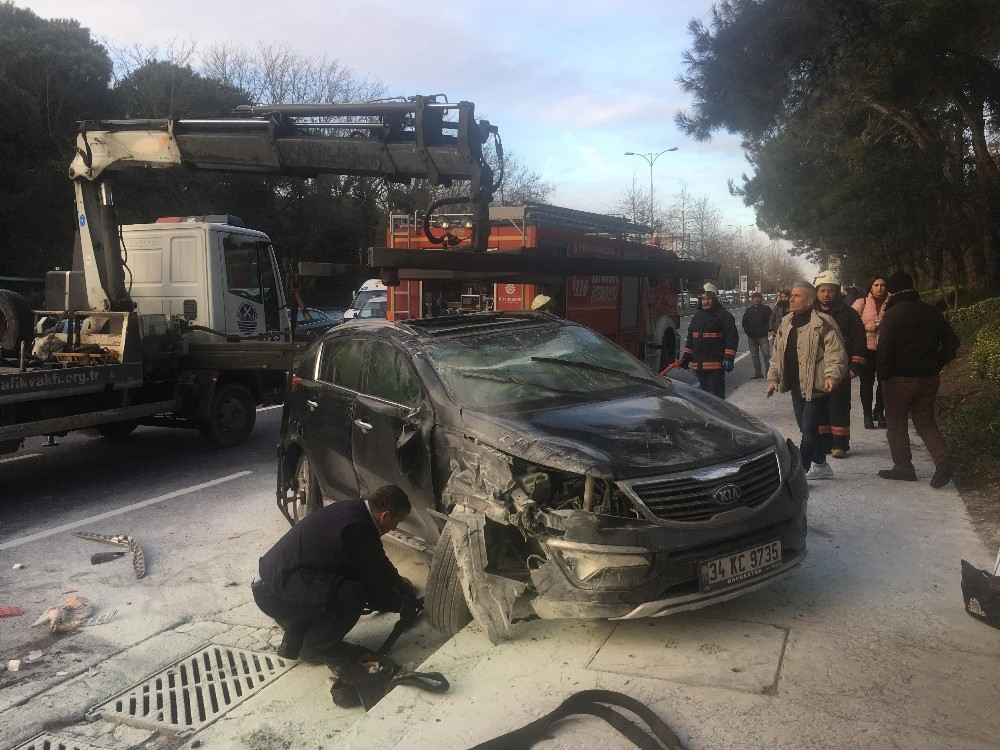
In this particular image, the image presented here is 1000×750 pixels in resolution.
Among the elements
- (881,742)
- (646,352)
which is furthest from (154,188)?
(881,742)

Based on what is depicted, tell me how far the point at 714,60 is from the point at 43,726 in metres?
12.0

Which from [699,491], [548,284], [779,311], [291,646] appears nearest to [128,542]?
[291,646]

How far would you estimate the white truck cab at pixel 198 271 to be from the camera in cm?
1023

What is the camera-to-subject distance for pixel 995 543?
5.41 meters

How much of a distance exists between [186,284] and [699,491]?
8.00 metres

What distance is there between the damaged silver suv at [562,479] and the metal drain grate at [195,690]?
0.97m

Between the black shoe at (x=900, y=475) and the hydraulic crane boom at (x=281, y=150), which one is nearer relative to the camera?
the black shoe at (x=900, y=475)

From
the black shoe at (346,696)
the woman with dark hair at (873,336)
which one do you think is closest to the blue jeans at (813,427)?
the woman with dark hair at (873,336)

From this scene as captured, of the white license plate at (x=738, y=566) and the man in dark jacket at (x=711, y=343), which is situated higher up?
the man in dark jacket at (x=711, y=343)

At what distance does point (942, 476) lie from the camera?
675 centimetres

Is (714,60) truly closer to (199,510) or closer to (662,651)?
(199,510)

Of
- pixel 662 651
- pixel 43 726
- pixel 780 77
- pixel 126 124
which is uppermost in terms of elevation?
pixel 780 77

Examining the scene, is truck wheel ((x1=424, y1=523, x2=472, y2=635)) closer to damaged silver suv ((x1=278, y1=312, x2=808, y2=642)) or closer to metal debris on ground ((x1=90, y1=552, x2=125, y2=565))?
damaged silver suv ((x1=278, y1=312, x2=808, y2=642))

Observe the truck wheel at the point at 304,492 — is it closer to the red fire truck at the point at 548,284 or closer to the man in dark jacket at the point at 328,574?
the man in dark jacket at the point at 328,574
